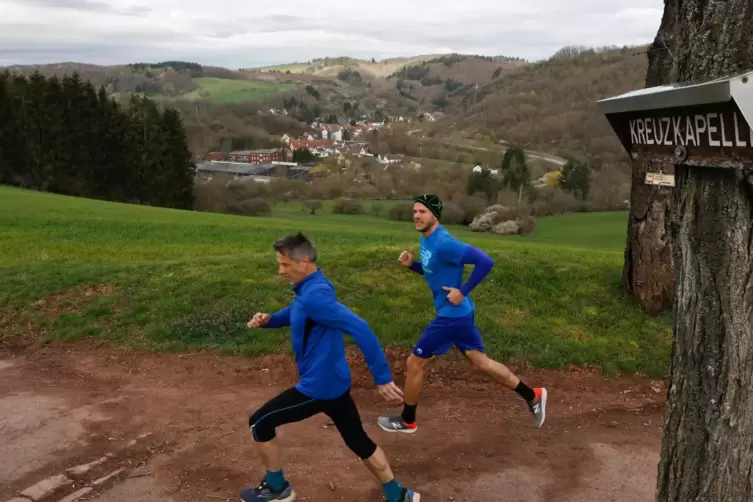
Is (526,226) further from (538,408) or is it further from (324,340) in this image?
(324,340)

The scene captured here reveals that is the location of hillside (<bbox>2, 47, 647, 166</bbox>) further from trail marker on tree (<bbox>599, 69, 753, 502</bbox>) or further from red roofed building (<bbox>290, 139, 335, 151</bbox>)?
trail marker on tree (<bbox>599, 69, 753, 502</bbox>)

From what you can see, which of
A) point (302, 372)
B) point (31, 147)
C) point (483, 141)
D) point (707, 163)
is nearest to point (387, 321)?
point (302, 372)

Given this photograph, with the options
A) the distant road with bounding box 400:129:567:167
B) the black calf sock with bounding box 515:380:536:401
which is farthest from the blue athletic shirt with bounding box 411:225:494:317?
the distant road with bounding box 400:129:567:167

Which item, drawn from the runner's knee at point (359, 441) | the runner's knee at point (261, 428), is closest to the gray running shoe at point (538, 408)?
the runner's knee at point (359, 441)

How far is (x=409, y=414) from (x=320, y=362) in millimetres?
1836

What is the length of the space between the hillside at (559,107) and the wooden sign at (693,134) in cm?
7482

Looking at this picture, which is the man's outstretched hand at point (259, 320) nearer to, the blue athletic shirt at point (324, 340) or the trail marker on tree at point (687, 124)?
the blue athletic shirt at point (324, 340)

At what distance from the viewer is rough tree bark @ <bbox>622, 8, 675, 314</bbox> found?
819 cm

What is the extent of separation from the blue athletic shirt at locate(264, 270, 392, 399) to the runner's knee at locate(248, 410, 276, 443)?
34cm

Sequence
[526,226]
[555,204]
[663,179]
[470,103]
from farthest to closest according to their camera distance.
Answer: [470,103]
[555,204]
[526,226]
[663,179]

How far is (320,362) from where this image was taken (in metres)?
4.33

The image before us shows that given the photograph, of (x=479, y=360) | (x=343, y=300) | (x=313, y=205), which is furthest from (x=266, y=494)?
(x=313, y=205)

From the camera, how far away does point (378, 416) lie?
640cm

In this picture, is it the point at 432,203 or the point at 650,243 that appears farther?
the point at 650,243
